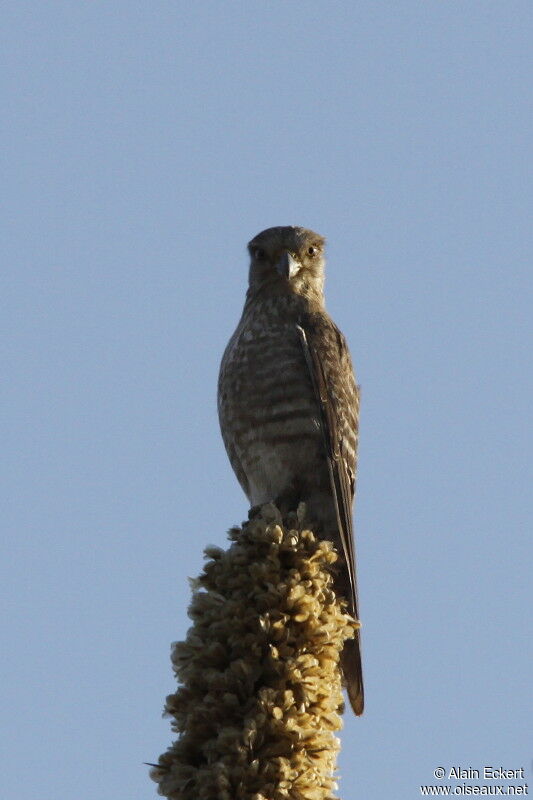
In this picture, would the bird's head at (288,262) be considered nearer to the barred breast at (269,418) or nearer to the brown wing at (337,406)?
the brown wing at (337,406)

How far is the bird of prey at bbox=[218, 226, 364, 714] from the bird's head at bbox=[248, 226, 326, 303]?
24.0 inches

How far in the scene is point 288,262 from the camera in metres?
8.79

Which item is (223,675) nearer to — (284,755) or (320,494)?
(284,755)

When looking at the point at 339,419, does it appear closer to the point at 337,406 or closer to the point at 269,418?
the point at 337,406

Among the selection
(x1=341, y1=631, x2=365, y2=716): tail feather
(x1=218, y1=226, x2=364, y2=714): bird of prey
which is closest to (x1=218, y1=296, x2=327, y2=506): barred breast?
(x1=218, y1=226, x2=364, y2=714): bird of prey

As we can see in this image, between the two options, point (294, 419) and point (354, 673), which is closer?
point (354, 673)

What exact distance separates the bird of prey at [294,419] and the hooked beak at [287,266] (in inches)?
23.1

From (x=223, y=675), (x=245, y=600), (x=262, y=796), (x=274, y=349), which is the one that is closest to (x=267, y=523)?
(x=245, y=600)

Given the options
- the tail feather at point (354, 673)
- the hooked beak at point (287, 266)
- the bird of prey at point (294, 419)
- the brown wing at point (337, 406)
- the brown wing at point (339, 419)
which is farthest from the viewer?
the hooked beak at point (287, 266)

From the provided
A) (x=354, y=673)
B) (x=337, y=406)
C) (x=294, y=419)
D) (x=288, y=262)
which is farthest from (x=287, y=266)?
(x=354, y=673)

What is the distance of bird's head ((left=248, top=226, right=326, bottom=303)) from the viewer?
8734 millimetres

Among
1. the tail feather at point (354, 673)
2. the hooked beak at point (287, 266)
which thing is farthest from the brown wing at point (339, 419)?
the hooked beak at point (287, 266)

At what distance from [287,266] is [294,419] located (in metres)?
1.55

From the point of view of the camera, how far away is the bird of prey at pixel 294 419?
7.43 m
